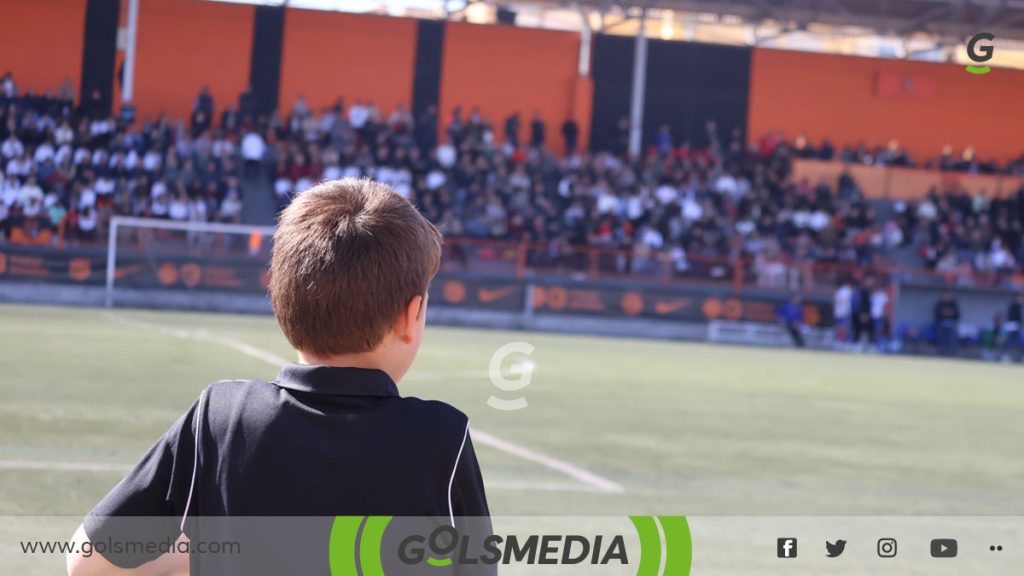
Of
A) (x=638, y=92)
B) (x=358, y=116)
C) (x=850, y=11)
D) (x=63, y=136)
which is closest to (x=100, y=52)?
(x=63, y=136)

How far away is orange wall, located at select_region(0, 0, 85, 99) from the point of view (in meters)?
14.9

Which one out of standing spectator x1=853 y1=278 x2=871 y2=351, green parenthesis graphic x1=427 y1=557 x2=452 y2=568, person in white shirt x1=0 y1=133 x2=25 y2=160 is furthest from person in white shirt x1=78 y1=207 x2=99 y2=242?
green parenthesis graphic x1=427 y1=557 x2=452 y2=568

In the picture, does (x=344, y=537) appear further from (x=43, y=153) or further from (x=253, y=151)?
(x=253, y=151)

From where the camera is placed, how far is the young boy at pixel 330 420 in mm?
2045

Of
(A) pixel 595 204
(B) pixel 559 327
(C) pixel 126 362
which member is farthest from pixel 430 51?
(C) pixel 126 362

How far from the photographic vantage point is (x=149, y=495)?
2.10 m

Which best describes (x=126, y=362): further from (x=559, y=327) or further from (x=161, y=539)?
(x=559, y=327)

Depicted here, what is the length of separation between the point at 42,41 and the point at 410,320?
1537 cm

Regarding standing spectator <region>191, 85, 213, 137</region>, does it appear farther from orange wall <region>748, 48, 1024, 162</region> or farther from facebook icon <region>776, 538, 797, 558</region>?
facebook icon <region>776, 538, 797, 558</region>

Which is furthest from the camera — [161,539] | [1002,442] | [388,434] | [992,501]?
[1002,442]

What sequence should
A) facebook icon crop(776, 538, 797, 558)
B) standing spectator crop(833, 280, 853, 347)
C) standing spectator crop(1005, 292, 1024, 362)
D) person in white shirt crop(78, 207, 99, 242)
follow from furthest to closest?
standing spectator crop(1005, 292, 1024, 362)
standing spectator crop(833, 280, 853, 347)
person in white shirt crop(78, 207, 99, 242)
facebook icon crop(776, 538, 797, 558)

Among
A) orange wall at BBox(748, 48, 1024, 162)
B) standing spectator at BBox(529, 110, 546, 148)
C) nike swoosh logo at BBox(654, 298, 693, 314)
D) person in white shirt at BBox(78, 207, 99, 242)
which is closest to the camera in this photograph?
person in white shirt at BBox(78, 207, 99, 242)

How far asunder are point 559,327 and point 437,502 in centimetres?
2535

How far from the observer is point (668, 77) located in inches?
1516
